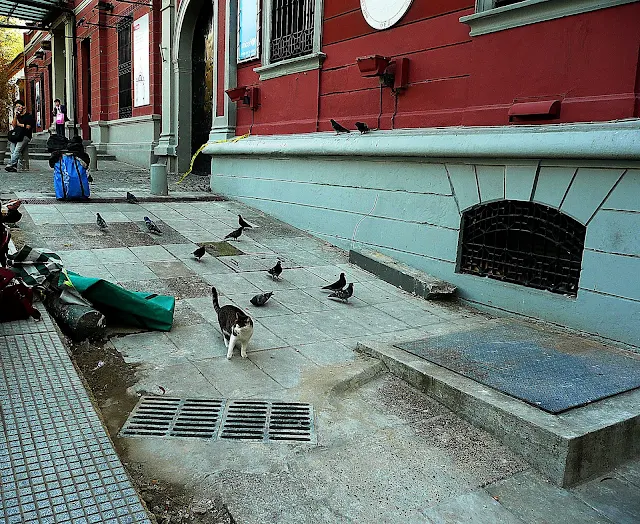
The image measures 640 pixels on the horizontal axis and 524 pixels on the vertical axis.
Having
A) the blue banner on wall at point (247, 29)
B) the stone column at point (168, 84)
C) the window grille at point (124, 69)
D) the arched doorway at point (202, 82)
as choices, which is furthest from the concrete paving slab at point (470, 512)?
the window grille at point (124, 69)

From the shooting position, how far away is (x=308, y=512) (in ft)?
9.45

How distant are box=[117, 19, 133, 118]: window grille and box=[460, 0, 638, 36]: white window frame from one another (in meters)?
15.4

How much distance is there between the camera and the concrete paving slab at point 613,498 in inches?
122

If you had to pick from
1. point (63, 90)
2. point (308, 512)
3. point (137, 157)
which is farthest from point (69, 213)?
point (63, 90)

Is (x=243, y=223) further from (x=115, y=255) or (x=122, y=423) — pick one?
(x=122, y=423)

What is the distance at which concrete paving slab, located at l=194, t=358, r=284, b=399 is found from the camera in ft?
13.7

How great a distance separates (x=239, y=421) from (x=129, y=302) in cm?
191

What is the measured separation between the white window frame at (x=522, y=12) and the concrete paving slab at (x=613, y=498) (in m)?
4.08

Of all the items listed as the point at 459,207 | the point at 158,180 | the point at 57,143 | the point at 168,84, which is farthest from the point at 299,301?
the point at 168,84

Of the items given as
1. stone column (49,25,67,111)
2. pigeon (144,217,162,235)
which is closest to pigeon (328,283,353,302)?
pigeon (144,217,162,235)

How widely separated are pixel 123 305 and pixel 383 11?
17.1ft

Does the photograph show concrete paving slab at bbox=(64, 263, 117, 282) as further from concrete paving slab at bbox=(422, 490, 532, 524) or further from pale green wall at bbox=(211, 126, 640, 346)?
concrete paving slab at bbox=(422, 490, 532, 524)

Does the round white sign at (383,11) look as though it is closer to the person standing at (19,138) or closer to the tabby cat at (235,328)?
the tabby cat at (235,328)

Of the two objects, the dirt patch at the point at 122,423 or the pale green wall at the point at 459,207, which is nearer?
the dirt patch at the point at 122,423
